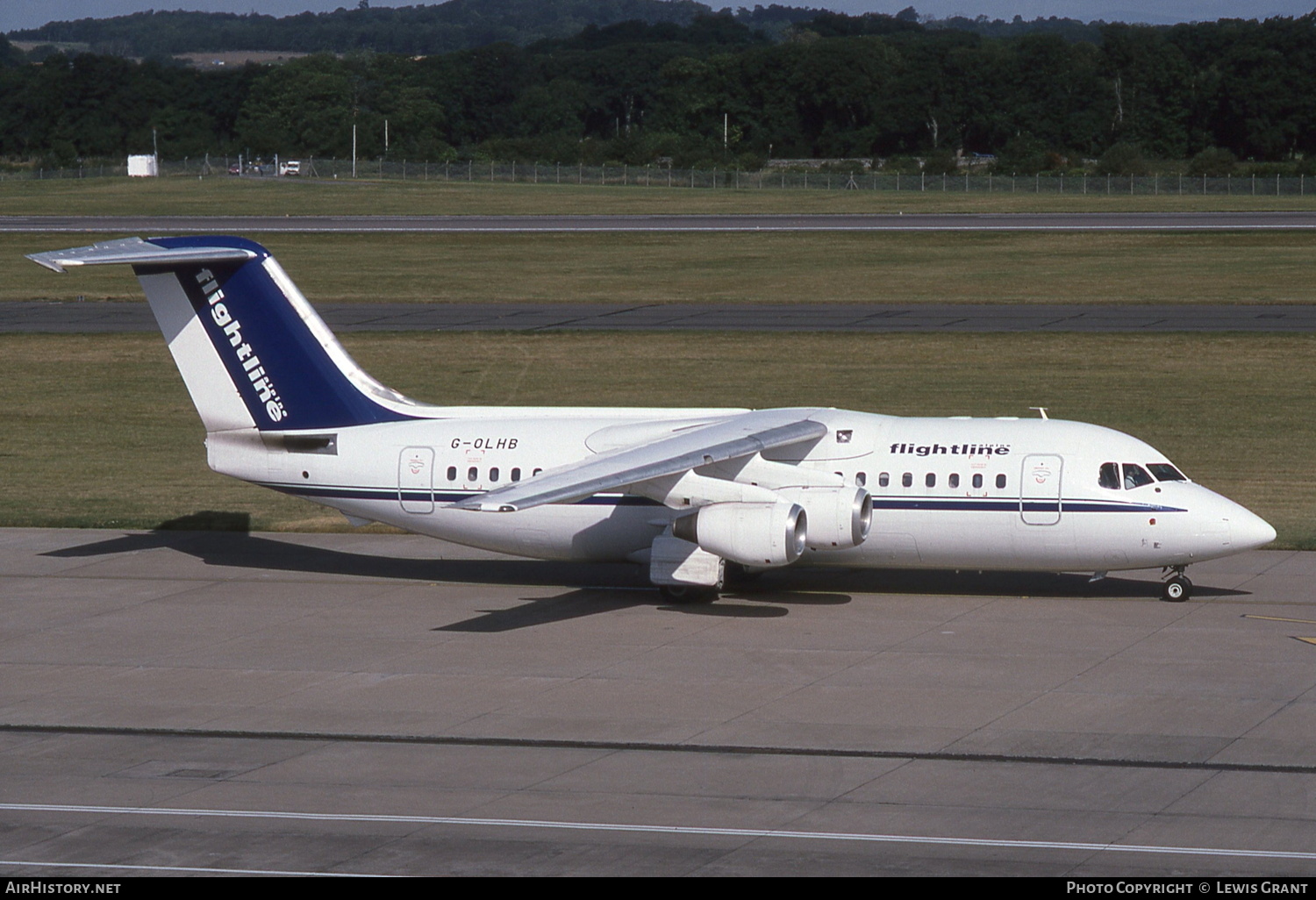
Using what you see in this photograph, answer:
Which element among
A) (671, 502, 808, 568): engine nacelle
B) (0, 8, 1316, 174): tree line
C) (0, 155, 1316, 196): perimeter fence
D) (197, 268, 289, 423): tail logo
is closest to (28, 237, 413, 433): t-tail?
(197, 268, 289, 423): tail logo

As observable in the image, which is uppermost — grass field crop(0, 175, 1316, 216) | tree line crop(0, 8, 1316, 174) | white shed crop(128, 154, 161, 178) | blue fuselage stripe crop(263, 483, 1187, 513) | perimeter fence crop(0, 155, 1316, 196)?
tree line crop(0, 8, 1316, 174)

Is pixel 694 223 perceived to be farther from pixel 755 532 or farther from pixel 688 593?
pixel 755 532

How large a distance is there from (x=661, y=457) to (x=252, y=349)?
8361 mm

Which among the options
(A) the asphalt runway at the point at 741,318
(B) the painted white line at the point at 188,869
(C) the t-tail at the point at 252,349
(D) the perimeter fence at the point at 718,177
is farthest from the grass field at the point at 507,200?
(B) the painted white line at the point at 188,869

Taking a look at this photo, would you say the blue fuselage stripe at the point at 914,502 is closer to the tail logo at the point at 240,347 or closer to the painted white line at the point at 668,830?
the tail logo at the point at 240,347

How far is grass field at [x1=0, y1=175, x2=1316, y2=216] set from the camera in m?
110

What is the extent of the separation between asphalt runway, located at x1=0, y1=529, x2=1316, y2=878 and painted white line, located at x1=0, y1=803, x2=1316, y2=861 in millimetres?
44

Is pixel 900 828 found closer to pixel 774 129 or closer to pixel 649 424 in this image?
pixel 649 424

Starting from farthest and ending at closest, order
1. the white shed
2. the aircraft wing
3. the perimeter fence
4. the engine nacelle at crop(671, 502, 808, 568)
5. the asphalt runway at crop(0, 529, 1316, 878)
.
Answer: the white shed < the perimeter fence < the engine nacelle at crop(671, 502, 808, 568) < the aircraft wing < the asphalt runway at crop(0, 529, 1316, 878)

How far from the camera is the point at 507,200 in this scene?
4759 inches

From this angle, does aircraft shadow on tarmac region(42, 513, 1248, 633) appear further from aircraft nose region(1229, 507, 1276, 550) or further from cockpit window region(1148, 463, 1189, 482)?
cockpit window region(1148, 463, 1189, 482)

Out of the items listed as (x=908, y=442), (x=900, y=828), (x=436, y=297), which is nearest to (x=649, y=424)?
(x=908, y=442)

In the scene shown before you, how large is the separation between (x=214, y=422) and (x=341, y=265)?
52.3 m

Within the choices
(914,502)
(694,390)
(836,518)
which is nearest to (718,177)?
(694,390)
